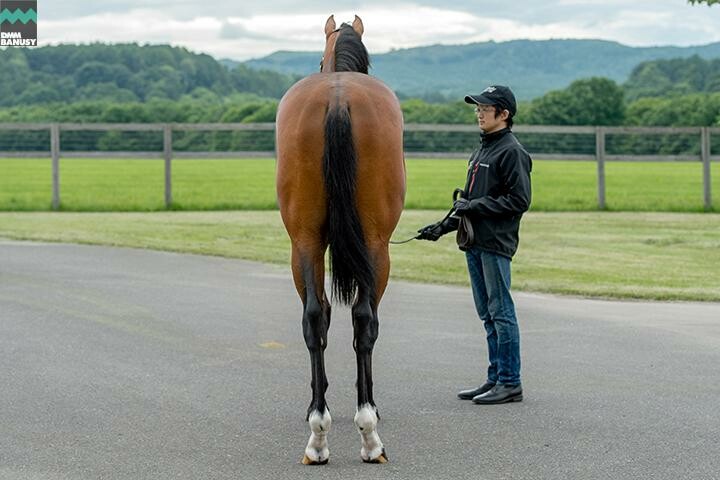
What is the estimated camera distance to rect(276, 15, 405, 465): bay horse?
604 centimetres

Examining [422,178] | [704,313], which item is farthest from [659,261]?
[422,178]

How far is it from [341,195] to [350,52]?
47.1 inches

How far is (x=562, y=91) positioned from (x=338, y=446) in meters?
61.7

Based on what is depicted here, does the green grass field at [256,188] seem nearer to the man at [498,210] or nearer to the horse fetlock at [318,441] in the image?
the man at [498,210]

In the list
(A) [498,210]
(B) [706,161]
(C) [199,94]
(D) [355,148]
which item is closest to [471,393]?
(A) [498,210]

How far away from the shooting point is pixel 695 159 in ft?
79.9

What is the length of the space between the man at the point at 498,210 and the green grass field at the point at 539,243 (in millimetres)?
4865

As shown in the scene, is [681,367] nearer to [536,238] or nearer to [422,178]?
[536,238]

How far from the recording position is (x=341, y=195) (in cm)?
603

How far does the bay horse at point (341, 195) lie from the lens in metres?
6.04

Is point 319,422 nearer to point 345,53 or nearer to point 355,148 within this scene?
point 355,148

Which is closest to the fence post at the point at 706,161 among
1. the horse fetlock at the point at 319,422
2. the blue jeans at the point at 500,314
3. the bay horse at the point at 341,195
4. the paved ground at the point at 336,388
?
the paved ground at the point at 336,388

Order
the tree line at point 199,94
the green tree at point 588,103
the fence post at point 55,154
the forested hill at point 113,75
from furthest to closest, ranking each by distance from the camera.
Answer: the forested hill at point 113,75
the green tree at point 588,103
the tree line at point 199,94
the fence post at point 55,154

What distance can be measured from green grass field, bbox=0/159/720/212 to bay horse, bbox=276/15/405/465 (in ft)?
59.2
